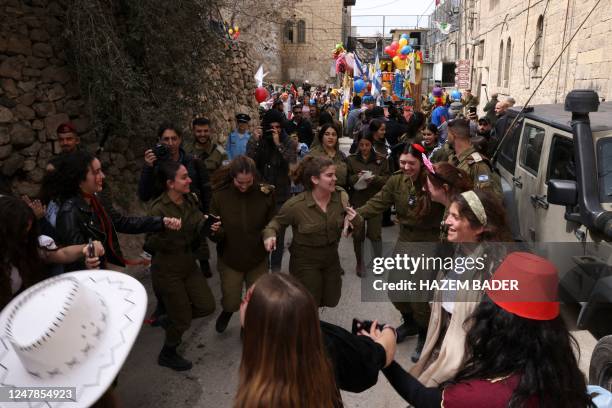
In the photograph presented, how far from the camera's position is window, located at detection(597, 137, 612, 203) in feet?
11.0

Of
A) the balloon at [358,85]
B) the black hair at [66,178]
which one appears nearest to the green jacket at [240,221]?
the black hair at [66,178]

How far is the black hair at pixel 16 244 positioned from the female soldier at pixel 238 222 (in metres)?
1.48

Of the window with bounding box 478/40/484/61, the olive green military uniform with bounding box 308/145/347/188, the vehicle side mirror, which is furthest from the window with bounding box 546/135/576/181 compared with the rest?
the window with bounding box 478/40/484/61

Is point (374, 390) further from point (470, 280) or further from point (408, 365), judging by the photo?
point (470, 280)

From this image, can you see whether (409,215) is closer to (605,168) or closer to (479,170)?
(479,170)

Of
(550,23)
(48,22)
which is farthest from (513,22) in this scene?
(48,22)

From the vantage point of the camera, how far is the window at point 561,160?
12.8 ft

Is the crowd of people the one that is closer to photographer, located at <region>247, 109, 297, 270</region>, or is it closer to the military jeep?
photographer, located at <region>247, 109, 297, 270</region>

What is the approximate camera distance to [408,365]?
3963mm

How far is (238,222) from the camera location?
13.3 ft

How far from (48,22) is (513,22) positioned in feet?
45.7

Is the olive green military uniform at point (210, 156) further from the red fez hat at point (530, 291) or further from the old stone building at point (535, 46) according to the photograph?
the old stone building at point (535, 46)

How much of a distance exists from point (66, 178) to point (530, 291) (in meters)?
2.83

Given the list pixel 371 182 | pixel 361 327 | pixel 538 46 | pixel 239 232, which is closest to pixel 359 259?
pixel 371 182
